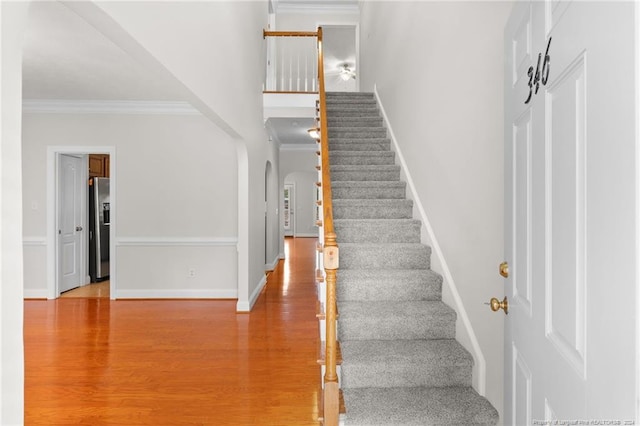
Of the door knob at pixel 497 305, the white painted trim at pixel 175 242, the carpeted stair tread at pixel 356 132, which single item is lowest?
the white painted trim at pixel 175 242

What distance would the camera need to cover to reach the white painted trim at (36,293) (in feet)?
16.5

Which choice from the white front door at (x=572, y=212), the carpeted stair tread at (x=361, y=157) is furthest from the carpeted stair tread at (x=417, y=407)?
the carpeted stair tread at (x=361, y=157)

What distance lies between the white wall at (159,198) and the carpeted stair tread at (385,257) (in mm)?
2704

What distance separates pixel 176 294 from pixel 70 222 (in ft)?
6.85

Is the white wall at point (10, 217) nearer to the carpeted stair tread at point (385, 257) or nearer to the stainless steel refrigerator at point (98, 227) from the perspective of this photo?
the carpeted stair tread at point (385, 257)

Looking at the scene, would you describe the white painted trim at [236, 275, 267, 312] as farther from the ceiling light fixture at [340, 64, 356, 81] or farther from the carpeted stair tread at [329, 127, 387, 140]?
the ceiling light fixture at [340, 64, 356, 81]

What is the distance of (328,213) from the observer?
91.9 inches

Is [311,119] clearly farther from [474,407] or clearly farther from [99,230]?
[474,407]

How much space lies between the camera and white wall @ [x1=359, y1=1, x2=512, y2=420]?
1.98 meters

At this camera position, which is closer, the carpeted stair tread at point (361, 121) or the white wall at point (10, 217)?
the white wall at point (10, 217)

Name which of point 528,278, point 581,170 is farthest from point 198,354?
point 581,170

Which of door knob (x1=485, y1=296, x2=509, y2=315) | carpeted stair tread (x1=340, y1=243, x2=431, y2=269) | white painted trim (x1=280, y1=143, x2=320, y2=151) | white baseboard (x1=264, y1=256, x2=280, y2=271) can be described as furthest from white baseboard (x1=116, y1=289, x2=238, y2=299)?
white painted trim (x1=280, y1=143, x2=320, y2=151)

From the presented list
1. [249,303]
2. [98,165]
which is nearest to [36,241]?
[98,165]

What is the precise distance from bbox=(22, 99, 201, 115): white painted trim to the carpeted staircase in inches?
99.2
